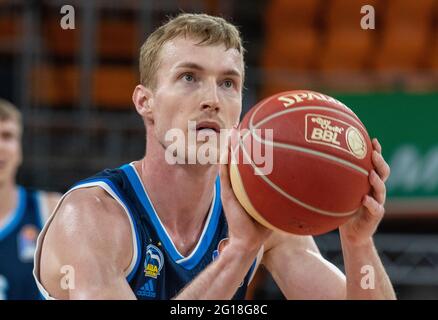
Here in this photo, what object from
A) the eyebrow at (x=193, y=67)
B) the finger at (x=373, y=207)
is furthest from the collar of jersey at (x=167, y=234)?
the finger at (x=373, y=207)

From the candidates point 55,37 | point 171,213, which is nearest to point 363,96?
point 55,37

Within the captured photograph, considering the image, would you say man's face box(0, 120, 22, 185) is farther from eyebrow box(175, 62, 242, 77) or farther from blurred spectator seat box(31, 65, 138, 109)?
blurred spectator seat box(31, 65, 138, 109)

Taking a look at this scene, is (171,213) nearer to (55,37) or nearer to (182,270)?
(182,270)

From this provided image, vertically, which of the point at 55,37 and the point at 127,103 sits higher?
the point at 55,37

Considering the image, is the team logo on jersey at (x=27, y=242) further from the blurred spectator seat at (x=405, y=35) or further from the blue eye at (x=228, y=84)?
the blurred spectator seat at (x=405, y=35)

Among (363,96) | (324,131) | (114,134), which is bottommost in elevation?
(114,134)

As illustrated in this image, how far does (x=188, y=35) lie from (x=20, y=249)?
284 cm

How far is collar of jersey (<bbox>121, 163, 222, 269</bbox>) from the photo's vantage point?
3514 millimetres

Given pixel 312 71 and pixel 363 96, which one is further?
pixel 312 71

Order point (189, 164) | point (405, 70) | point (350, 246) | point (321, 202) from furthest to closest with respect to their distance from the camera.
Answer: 1. point (405, 70)
2. point (189, 164)
3. point (350, 246)
4. point (321, 202)

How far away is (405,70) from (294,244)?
6533 mm

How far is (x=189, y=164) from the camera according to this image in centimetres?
356

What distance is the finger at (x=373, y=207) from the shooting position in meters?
3.00

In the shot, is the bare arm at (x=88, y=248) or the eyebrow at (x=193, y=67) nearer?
the bare arm at (x=88, y=248)
